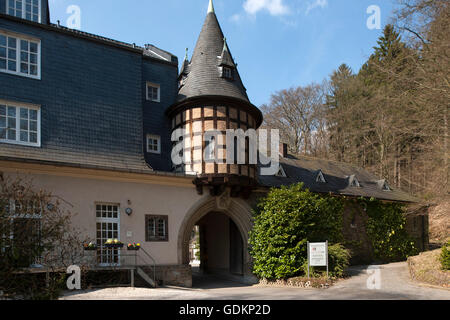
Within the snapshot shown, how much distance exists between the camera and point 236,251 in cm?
1859

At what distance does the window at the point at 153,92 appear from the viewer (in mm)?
17328

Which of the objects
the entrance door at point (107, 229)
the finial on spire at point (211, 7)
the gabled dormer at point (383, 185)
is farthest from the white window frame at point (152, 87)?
the gabled dormer at point (383, 185)

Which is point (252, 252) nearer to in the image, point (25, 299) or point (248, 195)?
point (248, 195)

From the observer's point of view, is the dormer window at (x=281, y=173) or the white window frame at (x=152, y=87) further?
the dormer window at (x=281, y=173)

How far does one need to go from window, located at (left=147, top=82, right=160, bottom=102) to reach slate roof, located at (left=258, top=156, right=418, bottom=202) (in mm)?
5953

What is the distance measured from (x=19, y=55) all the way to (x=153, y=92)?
5453 mm

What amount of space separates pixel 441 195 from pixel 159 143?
39.0 feet

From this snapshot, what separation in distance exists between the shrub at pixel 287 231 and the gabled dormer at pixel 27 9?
37.7ft

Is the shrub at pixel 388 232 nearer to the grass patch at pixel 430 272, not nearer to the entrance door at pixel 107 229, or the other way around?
the grass patch at pixel 430 272

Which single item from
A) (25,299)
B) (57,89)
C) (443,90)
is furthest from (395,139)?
(25,299)

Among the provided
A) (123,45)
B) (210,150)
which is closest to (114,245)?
(210,150)

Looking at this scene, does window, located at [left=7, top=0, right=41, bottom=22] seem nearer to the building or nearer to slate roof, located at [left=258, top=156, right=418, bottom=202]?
the building

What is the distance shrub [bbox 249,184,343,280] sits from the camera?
15.0 meters

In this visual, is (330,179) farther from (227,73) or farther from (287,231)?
(227,73)
